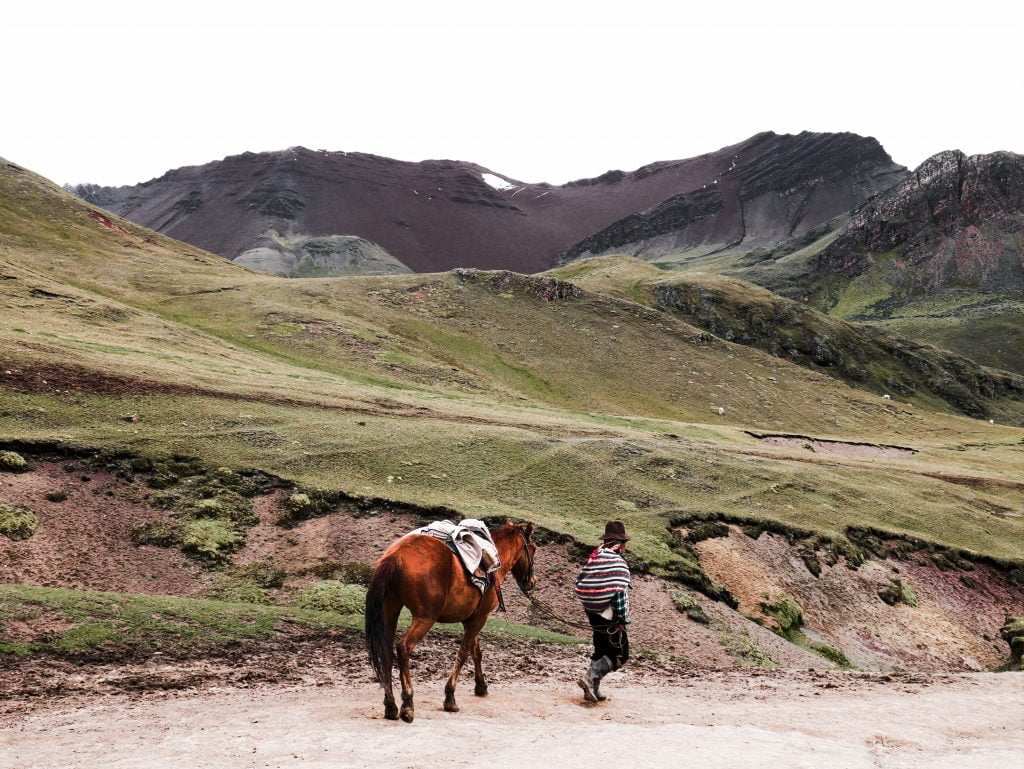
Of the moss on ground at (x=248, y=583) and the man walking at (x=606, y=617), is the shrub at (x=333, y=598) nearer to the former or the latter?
the moss on ground at (x=248, y=583)

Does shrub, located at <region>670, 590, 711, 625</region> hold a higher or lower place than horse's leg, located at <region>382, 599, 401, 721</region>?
lower

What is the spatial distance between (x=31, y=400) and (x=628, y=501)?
1125 inches

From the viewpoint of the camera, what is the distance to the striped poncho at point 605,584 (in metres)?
13.3

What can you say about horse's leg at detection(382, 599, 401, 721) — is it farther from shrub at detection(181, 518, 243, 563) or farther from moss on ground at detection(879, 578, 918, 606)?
moss on ground at detection(879, 578, 918, 606)

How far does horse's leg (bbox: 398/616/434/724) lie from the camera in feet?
34.8

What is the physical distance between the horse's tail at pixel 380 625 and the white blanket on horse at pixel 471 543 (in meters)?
1.20

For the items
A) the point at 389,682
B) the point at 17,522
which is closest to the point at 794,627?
the point at 389,682

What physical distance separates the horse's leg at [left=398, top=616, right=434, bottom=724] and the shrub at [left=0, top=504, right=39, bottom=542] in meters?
15.7

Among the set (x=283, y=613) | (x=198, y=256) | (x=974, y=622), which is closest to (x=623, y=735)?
(x=283, y=613)

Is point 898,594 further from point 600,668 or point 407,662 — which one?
point 407,662

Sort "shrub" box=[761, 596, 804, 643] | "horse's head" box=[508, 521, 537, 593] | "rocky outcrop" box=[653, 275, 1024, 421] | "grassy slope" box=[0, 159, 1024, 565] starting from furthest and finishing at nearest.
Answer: "rocky outcrop" box=[653, 275, 1024, 421] < "grassy slope" box=[0, 159, 1024, 565] < "shrub" box=[761, 596, 804, 643] < "horse's head" box=[508, 521, 537, 593]

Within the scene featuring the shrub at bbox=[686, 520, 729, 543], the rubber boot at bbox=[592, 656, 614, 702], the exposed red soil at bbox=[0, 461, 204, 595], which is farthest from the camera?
the shrub at bbox=[686, 520, 729, 543]

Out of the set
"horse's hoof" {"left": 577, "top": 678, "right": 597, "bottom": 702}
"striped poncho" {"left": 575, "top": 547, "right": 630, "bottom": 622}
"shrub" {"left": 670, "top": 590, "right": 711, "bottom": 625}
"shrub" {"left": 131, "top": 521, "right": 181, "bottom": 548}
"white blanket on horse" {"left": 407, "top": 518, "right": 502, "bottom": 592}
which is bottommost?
"shrub" {"left": 670, "top": 590, "right": 711, "bottom": 625}

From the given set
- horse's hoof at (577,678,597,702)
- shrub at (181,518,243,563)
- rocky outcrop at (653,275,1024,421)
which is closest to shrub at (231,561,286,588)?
shrub at (181,518,243,563)
